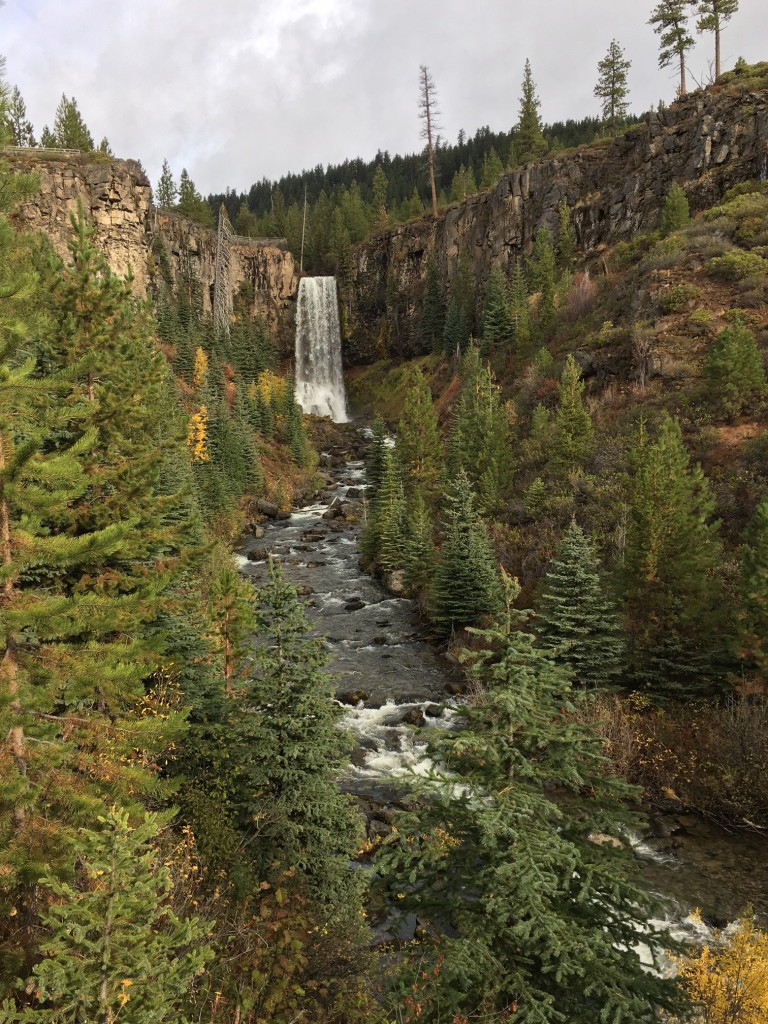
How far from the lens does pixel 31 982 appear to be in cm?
461

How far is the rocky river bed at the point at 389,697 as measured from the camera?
12.1m

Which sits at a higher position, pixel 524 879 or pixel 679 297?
pixel 679 297

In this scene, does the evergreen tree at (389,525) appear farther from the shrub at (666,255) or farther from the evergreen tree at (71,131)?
the evergreen tree at (71,131)

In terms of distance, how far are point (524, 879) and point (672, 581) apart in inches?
527

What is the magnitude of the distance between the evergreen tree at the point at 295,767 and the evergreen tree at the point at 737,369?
25.2m

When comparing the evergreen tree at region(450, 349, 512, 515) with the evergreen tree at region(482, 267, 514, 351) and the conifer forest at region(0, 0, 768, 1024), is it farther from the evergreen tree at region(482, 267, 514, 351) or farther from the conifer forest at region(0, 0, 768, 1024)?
the evergreen tree at region(482, 267, 514, 351)

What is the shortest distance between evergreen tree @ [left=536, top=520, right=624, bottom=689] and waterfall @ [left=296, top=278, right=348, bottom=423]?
218ft

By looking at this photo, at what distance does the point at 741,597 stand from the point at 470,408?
29.9m

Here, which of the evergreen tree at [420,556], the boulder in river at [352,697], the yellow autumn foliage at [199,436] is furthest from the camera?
the yellow autumn foliage at [199,436]

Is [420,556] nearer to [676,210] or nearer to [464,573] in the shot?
[464,573]

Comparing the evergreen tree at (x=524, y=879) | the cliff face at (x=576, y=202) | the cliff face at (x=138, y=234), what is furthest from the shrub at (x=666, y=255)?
the cliff face at (x=138, y=234)

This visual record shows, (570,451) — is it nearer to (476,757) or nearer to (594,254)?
(476,757)

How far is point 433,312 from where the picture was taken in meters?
77.5

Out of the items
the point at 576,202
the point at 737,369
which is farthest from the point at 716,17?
the point at 737,369
